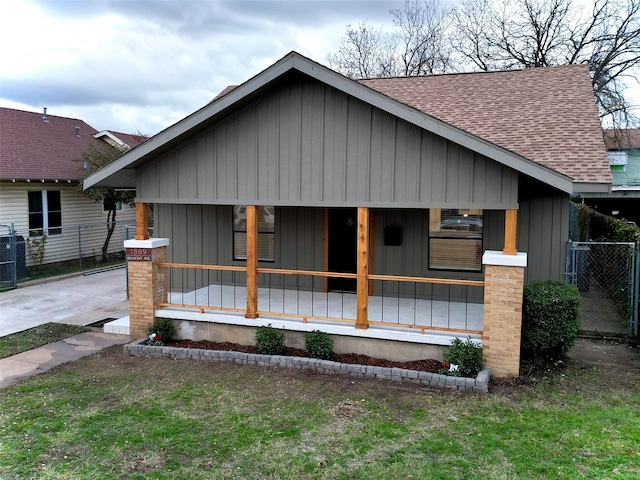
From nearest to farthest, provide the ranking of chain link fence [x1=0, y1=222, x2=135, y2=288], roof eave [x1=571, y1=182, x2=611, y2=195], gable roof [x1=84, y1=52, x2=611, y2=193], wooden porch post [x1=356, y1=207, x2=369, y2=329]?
gable roof [x1=84, y1=52, x2=611, y2=193], roof eave [x1=571, y1=182, x2=611, y2=195], wooden porch post [x1=356, y1=207, x2=369, y2=329], chain link fence [x1=0, y1=222, x2=135, y2=288]

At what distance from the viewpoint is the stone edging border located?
671 centimetres

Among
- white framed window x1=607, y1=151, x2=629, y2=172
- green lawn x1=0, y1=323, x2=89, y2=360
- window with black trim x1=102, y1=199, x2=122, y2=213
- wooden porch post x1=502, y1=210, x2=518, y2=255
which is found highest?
white framed window x1=607, y1=151, x2=629, y2=172

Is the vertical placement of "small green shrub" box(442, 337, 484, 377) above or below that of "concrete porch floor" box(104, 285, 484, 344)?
below

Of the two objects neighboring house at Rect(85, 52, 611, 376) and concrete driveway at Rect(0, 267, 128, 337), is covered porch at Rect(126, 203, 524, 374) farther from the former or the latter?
concrete driveway at Rect(0, 267, 128, 337)

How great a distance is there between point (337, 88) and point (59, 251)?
46.0 feet

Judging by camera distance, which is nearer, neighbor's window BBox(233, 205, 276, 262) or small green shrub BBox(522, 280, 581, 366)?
small green shrub BBox(522, 280, 581, 366)

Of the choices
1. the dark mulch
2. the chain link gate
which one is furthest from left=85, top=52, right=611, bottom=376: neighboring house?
the chain link gate

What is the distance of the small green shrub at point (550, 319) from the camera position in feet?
23.5

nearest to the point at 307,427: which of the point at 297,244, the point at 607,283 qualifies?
the point at 297,244

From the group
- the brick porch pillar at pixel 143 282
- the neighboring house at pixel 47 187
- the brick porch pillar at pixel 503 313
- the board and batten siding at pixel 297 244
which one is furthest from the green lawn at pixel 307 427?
the neighboring house at pixel 47 187

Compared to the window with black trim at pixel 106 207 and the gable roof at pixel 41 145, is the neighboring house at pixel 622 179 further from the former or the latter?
the gable roof at pixel 41 145

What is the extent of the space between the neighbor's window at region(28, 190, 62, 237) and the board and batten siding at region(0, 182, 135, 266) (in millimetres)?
162

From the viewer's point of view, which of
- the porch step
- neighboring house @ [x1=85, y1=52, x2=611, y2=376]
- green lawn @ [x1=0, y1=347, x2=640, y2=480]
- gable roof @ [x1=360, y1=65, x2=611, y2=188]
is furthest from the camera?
the porch step

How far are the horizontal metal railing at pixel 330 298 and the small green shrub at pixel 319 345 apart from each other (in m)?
0.30
